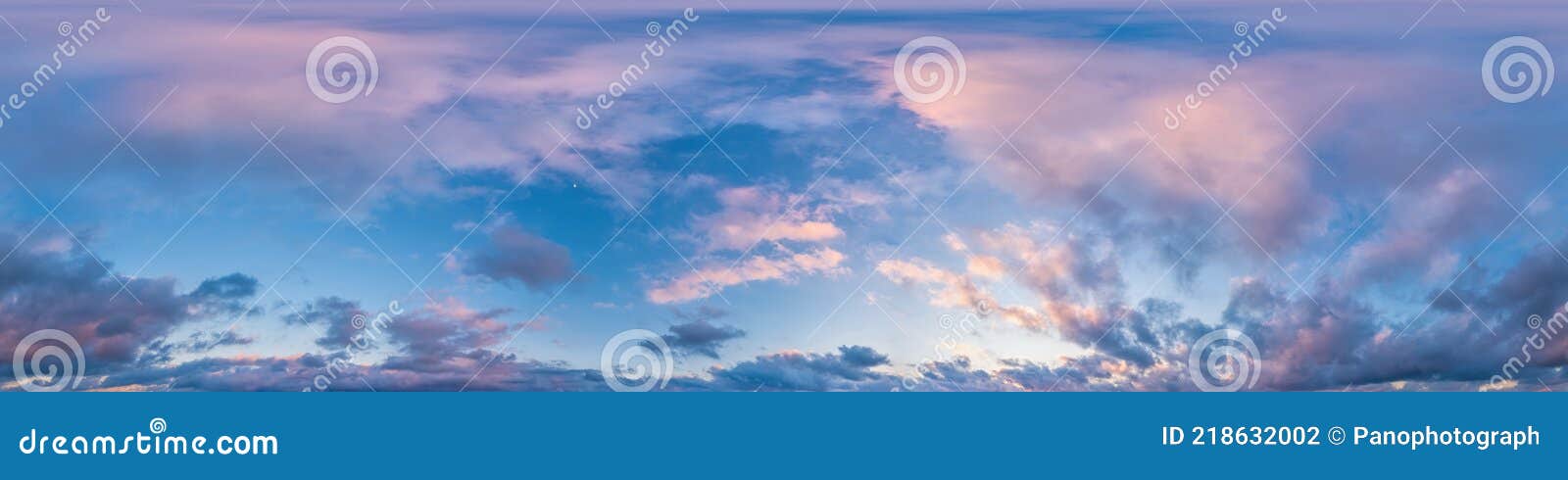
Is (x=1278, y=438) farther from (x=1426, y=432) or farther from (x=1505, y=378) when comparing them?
(x=1505, y=378)

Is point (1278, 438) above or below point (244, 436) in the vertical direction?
below

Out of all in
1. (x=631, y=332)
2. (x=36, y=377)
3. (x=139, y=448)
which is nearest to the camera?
(x=139, y=448)

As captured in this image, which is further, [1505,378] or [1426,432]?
[1505,378]

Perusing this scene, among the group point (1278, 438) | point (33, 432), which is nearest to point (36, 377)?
point (33, 432)

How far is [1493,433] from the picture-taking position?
17.8 metres

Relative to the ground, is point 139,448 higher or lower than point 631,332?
lower

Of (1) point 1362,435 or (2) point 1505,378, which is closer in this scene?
(1) point 1362,435

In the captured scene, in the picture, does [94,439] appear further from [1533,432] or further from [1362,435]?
[1533,432]

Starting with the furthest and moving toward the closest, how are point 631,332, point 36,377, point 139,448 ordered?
point 631,332, point 36,377, point 139,448

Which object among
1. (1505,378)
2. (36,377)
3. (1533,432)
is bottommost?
(1533,432)

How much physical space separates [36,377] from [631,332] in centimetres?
847

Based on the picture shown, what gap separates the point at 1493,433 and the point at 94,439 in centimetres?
1751


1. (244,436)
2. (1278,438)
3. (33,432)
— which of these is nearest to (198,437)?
(244,436)

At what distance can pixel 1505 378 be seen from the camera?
794 inches
